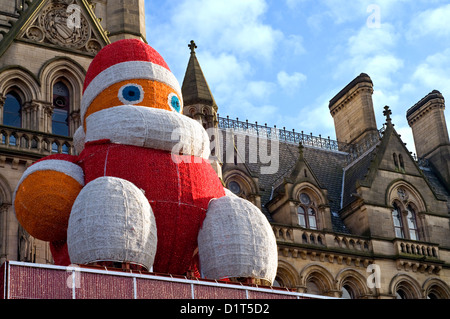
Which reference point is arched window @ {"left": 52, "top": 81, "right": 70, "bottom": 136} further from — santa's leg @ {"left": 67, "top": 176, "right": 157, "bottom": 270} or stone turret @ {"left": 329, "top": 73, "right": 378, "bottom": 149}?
stone turret @ {"left": 329, "top": 73, "right": 378, "bottom": 149}

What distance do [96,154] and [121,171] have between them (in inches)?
24.9

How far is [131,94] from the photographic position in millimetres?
15164

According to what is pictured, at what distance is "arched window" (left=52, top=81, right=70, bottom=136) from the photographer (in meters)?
20.8

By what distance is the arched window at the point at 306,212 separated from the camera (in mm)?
26422

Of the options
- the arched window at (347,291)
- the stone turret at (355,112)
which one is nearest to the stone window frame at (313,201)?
the arched window at (347,291)

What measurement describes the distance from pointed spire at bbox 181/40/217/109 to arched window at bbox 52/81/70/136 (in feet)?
13.3

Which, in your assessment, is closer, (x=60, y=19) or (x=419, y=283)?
(x=60, y=19)

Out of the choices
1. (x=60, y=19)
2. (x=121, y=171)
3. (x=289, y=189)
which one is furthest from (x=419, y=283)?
(x=121, y=171)

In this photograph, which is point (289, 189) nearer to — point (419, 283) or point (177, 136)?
point (419, 283)

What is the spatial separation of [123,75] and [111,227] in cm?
311

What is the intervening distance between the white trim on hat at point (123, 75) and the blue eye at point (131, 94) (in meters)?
0.15

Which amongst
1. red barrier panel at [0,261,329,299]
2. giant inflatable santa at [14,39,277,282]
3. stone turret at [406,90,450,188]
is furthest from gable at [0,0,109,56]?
stone turret at [406,90,450,188]

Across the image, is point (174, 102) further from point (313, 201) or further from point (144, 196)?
point (313, 201)

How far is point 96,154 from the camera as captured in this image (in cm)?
1470
